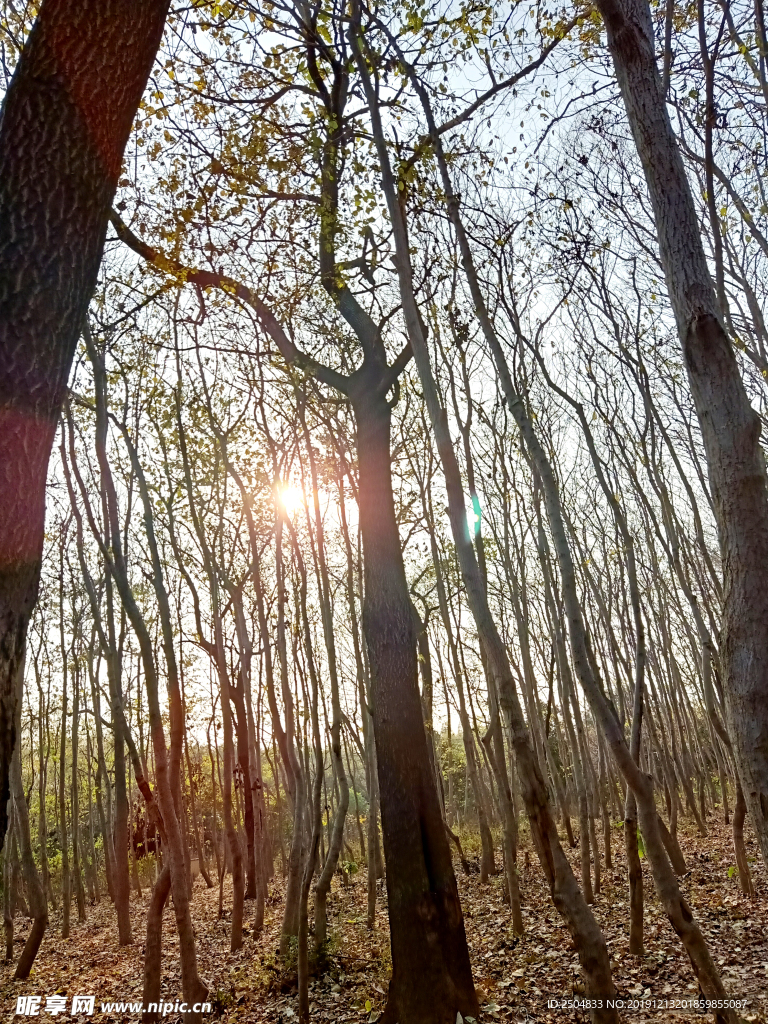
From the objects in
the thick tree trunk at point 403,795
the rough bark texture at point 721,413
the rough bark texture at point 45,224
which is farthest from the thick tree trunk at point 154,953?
the rough bark texture at point 721,413

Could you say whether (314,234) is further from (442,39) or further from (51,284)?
(51,284)

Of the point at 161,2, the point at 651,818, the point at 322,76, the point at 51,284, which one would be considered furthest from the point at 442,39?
the point at 651,818

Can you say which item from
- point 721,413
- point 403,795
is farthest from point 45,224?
point 403,795

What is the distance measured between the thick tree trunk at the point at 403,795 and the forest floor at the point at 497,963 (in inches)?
30.2

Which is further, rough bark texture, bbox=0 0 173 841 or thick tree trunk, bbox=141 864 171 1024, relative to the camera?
thick tree trunk, bbox=141 864 171 1024

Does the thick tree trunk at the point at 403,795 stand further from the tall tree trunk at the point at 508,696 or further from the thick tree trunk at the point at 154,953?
the thick tree trunk at the point at 154,953

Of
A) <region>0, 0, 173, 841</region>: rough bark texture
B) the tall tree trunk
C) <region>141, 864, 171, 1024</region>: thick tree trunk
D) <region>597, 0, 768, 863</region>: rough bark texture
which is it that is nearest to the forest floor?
<region>141, 864, 171, 1024</region>: thick tree trunk

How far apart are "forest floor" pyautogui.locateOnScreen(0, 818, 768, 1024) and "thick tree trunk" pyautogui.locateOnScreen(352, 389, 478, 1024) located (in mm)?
767

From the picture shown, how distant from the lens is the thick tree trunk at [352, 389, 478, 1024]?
13.2 feet

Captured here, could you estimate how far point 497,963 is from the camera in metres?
5.67

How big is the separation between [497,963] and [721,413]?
→ 19.3ft

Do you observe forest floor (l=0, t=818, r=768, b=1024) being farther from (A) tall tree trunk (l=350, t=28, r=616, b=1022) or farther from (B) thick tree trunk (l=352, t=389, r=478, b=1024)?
(A) tall tree trunk (l=350, t=28, r=616, b=1022)

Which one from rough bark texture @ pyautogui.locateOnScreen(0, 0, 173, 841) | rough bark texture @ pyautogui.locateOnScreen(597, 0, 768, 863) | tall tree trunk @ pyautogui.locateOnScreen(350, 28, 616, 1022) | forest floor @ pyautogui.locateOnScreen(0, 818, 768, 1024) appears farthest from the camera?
forest floor @ pyautogui.locateOnScreen(0, 818, 768, 1024)

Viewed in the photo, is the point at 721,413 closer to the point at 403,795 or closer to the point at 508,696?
the point at 508,696
